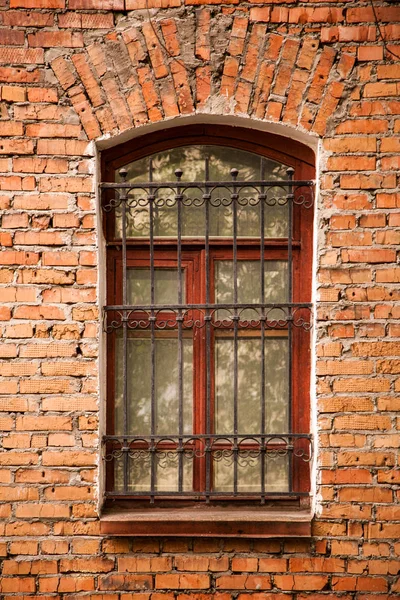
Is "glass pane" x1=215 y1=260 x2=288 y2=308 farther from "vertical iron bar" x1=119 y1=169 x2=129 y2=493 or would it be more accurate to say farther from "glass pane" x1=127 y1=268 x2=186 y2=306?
"vertical iron bar" x1=119 y1=169 x2=129 y2=493

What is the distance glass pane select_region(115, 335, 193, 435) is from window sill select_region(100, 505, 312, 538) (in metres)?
0.43

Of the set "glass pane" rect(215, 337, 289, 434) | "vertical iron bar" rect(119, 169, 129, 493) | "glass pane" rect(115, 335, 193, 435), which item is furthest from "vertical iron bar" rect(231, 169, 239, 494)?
"vertical iron bar" rect(119, 169, 129, 493)

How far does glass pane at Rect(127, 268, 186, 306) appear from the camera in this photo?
10.1ft

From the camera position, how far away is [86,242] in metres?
2.91

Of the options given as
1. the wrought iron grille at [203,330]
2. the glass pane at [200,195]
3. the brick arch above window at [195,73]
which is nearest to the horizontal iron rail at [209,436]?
the wrought iron grille at [203,330]

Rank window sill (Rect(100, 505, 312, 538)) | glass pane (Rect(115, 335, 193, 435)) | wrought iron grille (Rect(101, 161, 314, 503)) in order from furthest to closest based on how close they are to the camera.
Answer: glass pane (Rect(115, 335, 193, 435)), wrought iron grille (Rect(101, 161, 314, 503)), window sill (Rect(100, 505, 312, 538))

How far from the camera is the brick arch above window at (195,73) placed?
288cm

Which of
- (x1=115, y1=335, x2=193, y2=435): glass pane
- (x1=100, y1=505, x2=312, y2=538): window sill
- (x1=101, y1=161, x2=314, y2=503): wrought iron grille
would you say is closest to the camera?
(x1=100, y1=505, x2=312, y2=538): window sill

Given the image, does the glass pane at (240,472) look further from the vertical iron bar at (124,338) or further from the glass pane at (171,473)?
the vertical iron bar at (124,338)

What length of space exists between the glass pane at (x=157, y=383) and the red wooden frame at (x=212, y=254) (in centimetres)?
4

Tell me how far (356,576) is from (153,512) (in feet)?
3.34

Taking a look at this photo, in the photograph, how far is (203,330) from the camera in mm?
3051

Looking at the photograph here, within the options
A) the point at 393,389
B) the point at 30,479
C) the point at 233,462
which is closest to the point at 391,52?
the point at 393,389

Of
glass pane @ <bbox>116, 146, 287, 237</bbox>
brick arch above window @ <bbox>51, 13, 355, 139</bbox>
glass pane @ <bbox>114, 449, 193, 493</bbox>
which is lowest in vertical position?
glass pane @ <bbox>114, 449, 193, 493</bbox>
